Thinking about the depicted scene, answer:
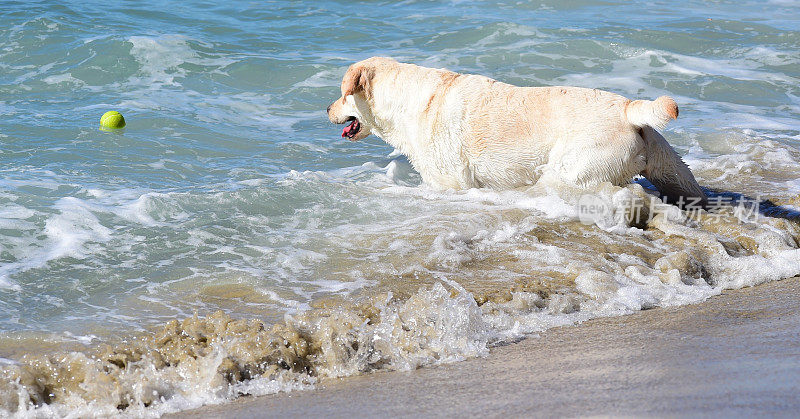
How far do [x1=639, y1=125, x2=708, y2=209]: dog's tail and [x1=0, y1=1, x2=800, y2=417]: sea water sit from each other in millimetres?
228

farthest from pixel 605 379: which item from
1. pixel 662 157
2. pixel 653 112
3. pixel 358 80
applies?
pixel 358 80

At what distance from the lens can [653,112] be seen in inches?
237

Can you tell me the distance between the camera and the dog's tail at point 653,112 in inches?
231

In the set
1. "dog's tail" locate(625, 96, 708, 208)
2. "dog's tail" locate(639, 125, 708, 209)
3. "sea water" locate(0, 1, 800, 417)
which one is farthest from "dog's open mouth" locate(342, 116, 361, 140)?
"dog's tail" locate(639, 125, 708, 209)

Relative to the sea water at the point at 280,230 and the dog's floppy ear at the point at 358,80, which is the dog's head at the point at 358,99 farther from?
the sea water at the point at 280,230

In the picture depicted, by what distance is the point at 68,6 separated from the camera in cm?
1650

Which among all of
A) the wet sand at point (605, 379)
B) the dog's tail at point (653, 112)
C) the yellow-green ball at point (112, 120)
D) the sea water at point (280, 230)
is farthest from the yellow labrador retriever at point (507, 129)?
→ the yellow-green ball at point (112, 120)

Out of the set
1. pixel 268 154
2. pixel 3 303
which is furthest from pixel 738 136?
pixel 3 303

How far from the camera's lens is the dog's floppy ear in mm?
7375

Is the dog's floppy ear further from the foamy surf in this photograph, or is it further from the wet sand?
the wet sand

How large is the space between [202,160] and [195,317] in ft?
15.9

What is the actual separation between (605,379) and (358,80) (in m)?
4.40

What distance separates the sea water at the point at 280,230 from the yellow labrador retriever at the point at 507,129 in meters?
0.21

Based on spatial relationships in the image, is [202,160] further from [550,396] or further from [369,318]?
[550,396]
